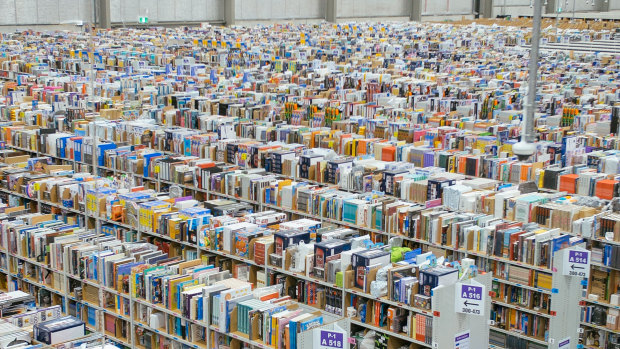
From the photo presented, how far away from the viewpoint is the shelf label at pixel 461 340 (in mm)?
8180

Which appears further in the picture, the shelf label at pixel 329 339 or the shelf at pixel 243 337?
the shelf at pixel 243 337

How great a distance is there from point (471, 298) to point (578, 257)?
174 centimetres

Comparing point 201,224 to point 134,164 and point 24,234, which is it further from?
point 134,164

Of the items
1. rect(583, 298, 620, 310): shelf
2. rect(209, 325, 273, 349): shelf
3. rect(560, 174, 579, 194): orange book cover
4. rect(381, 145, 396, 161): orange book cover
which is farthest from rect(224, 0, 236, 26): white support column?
rect(209, 325, 273, 349): shelf

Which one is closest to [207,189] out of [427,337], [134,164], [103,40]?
[134,164]

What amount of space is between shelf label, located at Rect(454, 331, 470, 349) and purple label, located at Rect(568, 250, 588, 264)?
5.42 feet

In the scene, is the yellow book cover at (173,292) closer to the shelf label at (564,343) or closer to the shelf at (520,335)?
the shelf at (520,335)

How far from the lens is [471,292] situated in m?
8.02

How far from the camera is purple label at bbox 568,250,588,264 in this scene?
9.07m

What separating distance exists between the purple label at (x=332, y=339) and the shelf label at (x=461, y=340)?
1296 millimetres

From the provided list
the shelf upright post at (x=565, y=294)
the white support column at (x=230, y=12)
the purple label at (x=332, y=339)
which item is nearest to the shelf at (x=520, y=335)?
the shelf upright post at (x=565, y=294)

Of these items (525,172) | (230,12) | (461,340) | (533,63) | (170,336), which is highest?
(230,12)

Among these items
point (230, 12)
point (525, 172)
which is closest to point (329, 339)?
point (525, 172)

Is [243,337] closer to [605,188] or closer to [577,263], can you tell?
[577,263]
